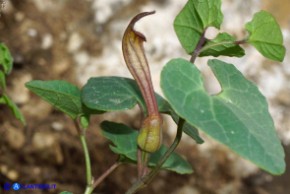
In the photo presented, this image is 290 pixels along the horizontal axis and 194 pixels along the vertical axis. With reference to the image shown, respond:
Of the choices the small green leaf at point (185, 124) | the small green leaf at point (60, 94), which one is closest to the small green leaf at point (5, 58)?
the small green leaf at point (60, 94)

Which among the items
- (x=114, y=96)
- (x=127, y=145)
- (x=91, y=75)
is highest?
(x=114, y=96)

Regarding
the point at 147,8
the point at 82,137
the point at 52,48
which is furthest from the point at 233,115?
the point at 147,8

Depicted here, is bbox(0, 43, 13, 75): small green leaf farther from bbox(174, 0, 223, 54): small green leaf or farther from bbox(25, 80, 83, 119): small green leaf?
bbox(174, 0, 223, 54): small green leaf

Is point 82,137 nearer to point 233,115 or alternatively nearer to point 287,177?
point 233,115

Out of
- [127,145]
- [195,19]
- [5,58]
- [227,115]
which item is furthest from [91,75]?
[227,115]

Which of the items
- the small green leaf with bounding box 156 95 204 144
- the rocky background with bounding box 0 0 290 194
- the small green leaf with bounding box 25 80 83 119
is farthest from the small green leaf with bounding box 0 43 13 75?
the rocky background with bounding box 0 0 290 194

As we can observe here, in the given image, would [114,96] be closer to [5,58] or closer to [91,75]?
[5,58]

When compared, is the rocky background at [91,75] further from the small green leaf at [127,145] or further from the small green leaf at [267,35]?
the small green leaf at [267,35]
